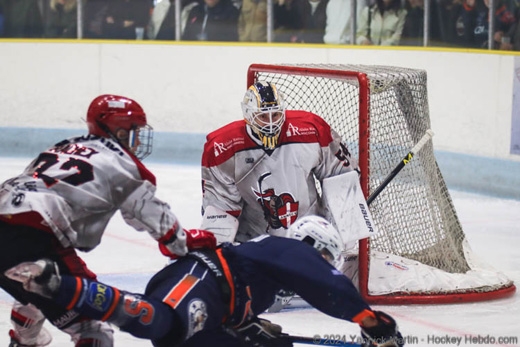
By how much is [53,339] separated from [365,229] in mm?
1310

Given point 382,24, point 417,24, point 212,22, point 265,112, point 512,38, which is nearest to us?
point 265,112

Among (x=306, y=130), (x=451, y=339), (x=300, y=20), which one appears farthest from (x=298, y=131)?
(x=300, y=20)

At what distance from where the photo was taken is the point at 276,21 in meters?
8.80

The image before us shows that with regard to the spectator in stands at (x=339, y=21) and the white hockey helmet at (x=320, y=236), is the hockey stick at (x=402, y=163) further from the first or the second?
the spectator in stands at (x=339, y=21)

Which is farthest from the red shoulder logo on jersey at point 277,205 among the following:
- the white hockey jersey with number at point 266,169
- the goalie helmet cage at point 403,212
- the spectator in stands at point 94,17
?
the spectator in stands at point 94,17

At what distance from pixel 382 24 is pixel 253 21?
1.19 m

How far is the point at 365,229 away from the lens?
444 centimetres

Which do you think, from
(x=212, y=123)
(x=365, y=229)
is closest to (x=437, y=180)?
(x=365, y=229)

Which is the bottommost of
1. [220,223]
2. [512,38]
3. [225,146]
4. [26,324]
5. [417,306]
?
[417,306]

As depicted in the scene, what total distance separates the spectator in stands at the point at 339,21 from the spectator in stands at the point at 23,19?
2628mm

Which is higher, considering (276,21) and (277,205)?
(276,21)

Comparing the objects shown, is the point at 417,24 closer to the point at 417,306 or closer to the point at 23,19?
the point at 23,19

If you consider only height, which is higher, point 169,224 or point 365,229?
point 169,224

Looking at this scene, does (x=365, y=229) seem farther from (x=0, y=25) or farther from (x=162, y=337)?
(x=0, y=25)
